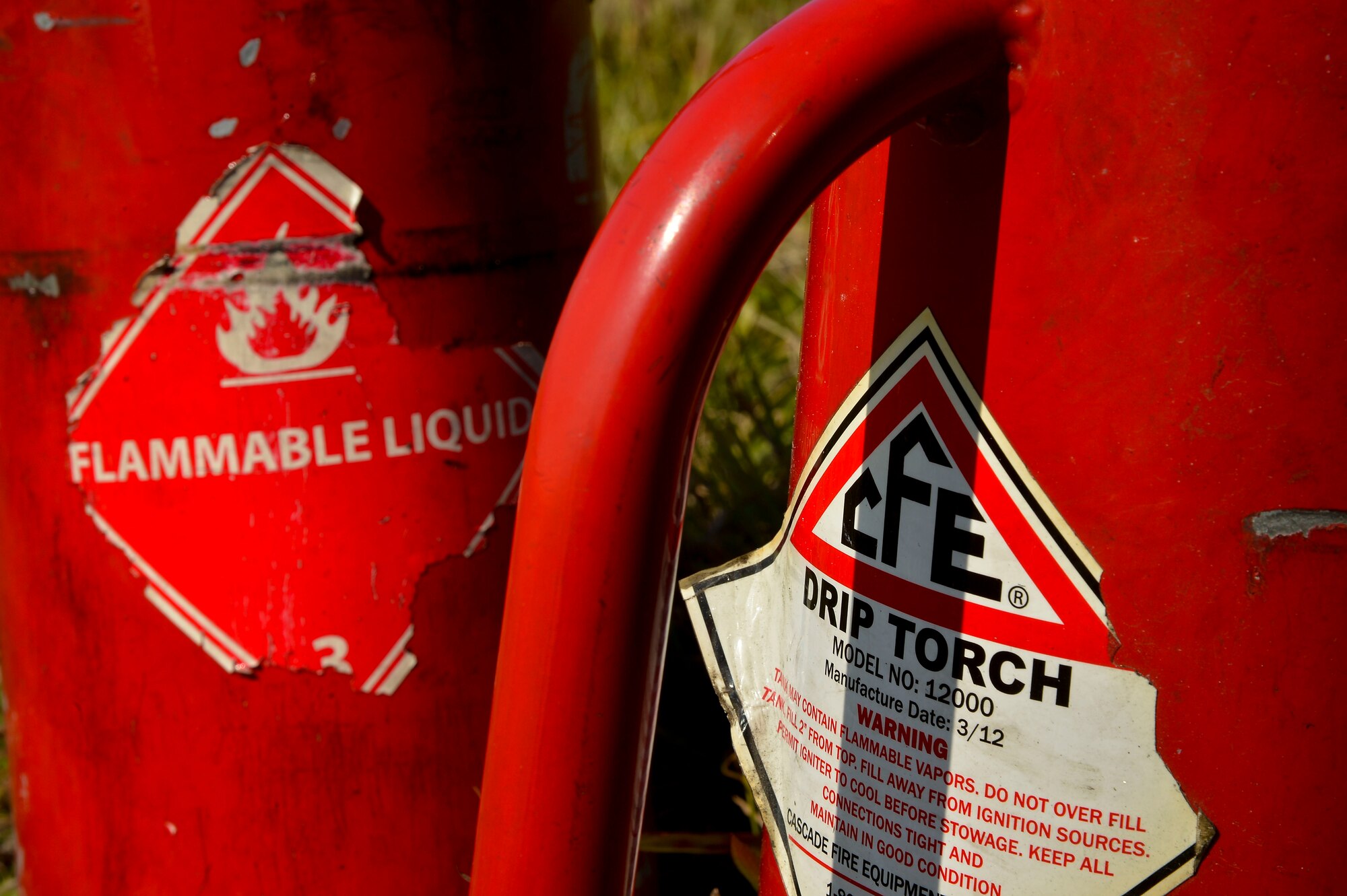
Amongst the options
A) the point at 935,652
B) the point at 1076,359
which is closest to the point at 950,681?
the point at 935,652

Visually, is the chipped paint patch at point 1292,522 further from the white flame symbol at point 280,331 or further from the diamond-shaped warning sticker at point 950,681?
the white flame symbol at point 280,331

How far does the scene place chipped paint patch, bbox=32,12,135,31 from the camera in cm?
85

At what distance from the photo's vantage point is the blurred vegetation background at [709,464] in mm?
1300

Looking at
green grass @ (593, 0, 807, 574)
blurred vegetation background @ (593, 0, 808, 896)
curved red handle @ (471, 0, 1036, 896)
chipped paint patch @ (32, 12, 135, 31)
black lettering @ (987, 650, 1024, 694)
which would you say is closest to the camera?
curved red handle @ (471, 0, 1036, 896)

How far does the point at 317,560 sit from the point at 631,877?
1.54 feet

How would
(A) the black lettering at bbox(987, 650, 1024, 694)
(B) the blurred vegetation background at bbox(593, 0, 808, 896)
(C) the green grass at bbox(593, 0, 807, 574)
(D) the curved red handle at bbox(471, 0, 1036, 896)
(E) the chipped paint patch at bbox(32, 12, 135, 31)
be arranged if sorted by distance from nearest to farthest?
(D) the curved red handle at bbox(471, 0, 1036, 896), (A) the black lettering at bbox(987, 650, 1024, 694), (E) the chipped paint patch at bbox(32, 12, 135, 31), (B) the blurred vegetation background at bbox(593, 0, 808, 896), (C) the green grass at bbox(593, 0, 807, 574)

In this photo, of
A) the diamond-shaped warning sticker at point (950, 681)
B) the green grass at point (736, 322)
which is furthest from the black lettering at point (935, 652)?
the green grass at point (736, 322)

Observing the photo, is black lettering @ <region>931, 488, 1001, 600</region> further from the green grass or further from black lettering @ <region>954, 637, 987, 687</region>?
the green grass

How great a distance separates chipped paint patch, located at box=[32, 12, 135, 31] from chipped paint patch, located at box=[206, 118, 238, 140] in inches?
3.4

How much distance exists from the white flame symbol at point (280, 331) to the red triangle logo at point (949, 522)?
0.45 meters

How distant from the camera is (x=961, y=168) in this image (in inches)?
21.7

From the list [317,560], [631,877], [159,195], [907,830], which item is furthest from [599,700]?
[159,195]

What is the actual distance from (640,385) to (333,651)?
0.56 m

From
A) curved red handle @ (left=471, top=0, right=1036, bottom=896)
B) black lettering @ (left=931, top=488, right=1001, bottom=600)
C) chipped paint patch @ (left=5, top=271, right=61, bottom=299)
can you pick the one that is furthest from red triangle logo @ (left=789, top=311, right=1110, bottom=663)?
chipped paint patch @ (left=5, top=271, right=61, bottom=299)
